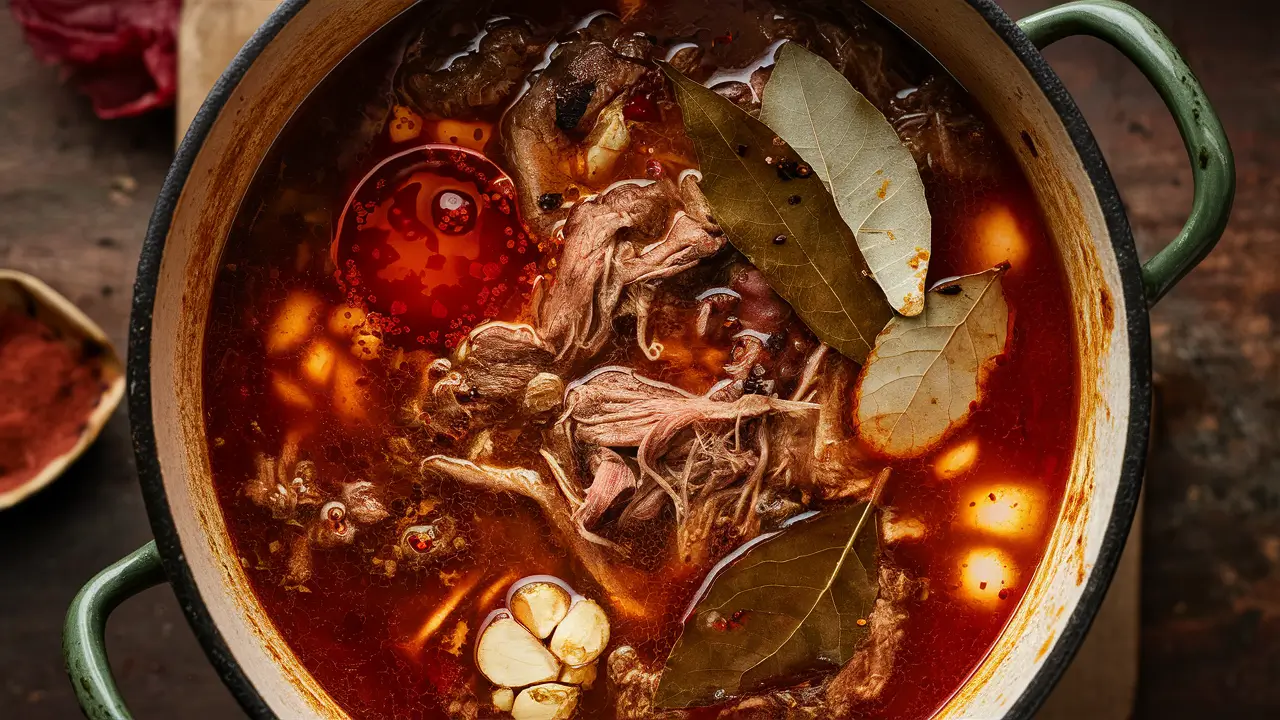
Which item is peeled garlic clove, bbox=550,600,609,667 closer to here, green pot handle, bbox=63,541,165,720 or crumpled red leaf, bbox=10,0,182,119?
green pot handle, bbox=63,541,165,720

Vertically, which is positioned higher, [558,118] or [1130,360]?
[558,118]

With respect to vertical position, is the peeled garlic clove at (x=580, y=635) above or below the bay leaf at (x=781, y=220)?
below

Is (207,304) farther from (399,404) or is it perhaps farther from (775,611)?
(775,611)

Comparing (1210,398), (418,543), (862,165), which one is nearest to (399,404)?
(418,543)

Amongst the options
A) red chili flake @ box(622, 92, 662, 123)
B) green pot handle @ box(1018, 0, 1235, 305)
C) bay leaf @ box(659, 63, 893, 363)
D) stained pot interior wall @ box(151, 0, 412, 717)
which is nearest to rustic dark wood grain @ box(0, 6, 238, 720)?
stained pot interior wall @ box(151, 0, 412, 717)

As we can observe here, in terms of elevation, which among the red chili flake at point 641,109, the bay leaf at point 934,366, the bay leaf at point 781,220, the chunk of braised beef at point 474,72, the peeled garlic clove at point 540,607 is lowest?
the peeled garlic clove at point 540,607

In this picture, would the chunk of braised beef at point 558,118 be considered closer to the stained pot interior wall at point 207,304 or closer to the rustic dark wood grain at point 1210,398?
the stained pot interior wall at point 207,304

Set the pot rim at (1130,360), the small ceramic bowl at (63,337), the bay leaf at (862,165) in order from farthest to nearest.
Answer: the small ceramic bowl at (63,337)
the bay leaf at (862,165)
the pot rim at (1130,360)

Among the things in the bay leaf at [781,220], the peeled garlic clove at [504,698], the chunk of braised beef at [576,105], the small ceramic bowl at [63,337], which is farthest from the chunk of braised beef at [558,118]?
the small ceramic bowl at [63,337]
